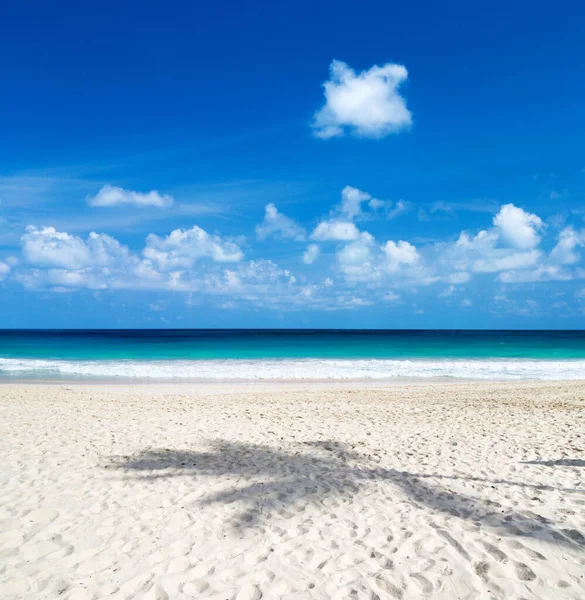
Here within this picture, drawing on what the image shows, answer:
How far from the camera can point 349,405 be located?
1471cm

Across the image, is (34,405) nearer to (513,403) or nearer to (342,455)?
(342,455)

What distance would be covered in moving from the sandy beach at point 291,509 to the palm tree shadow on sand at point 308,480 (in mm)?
33

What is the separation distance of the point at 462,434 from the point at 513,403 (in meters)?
5.96

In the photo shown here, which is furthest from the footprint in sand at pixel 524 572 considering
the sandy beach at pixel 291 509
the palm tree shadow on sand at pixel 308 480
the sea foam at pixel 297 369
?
the sea foam at pixel 297 369

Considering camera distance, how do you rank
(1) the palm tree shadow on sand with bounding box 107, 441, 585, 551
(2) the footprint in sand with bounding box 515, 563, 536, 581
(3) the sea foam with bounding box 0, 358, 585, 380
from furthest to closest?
(3) the sea foam with bounding box 0, 358, 585, 380 < (1) the palm tree shadow on sand with bounding box 107, 441, 585, 551 < (2) the footprint in sand with bounding box 515, 563, 536, 581

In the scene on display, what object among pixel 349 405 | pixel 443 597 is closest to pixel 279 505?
pixel 443 597

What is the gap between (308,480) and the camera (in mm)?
6941

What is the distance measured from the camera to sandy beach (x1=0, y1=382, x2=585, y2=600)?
425 centimetres

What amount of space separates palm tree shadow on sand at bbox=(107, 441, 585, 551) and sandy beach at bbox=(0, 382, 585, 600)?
0.11ft

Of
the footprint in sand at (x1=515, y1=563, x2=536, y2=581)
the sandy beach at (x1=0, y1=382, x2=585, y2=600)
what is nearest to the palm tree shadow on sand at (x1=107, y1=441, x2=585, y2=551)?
the sandy beach at (x1=0, y1=382, x2=585, y2=600)

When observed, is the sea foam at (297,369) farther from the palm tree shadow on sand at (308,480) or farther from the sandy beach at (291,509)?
the palm tree shadow on sand at (308,480)

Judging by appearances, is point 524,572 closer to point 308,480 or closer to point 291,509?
point 291,509

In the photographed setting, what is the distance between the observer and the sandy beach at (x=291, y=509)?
4.25 m

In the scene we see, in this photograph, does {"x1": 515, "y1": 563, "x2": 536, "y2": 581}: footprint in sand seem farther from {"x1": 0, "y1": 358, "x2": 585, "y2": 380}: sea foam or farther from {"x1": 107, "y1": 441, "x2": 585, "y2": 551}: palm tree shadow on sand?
{"x1": 0, "y1": 358, "x2": 585, "y2": 380}: sea foam
